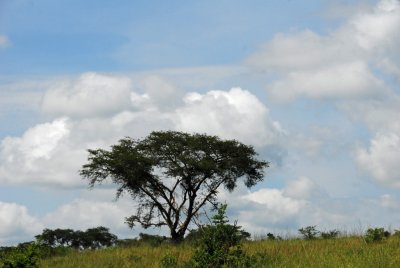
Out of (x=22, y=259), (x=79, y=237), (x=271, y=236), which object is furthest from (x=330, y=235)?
(x=79, y=237)

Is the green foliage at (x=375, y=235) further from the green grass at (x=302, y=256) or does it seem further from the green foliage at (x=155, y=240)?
the green foliage at (x=155, y=240)

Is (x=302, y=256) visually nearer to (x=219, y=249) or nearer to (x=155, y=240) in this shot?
(x=219, y=249)

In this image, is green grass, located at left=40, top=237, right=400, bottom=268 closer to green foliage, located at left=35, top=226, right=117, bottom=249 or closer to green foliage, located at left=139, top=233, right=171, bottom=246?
green foliage, located at left=139, top=233, right=171, bottom=246

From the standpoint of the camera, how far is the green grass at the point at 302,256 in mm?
13898

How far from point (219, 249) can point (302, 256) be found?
368 cm

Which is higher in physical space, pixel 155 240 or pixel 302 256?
pixel 155 240

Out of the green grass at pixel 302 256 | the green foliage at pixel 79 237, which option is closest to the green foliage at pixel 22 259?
the green grass at pixel 302 256

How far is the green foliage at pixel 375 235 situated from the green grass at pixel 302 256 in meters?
0.22

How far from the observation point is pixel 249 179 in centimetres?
4097

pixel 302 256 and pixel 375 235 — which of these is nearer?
pixel 302 256

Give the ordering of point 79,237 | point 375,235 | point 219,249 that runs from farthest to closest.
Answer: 1. point 79,237
2. point 375,235
3. point 219,249

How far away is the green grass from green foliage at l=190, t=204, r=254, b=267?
936 mm

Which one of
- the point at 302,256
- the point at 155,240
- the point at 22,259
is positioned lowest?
the point at 22,259

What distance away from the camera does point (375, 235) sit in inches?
789
